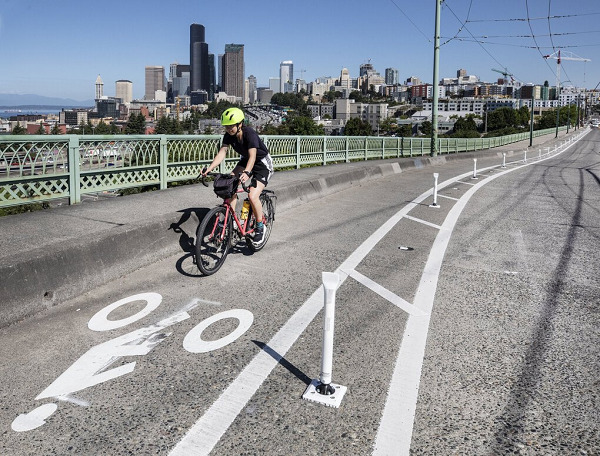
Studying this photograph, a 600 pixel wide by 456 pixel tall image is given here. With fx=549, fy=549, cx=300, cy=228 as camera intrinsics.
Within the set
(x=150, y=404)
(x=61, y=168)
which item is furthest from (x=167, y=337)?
(x=61, y=168)

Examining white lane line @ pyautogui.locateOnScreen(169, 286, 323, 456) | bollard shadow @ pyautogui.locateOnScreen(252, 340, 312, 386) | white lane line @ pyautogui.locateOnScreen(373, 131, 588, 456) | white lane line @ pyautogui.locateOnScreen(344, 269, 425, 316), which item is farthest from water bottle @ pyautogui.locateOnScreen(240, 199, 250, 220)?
bollard shadow @ pyautogui.locateOnScreen(252, 340, 312, 386)

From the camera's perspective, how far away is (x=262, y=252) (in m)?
7.60

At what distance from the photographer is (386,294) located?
18.7 ft

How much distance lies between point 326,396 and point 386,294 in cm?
236

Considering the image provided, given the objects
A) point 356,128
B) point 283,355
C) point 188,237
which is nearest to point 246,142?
point 188,237

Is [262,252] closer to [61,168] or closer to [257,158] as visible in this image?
[257,158]

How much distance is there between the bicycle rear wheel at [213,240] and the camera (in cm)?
617

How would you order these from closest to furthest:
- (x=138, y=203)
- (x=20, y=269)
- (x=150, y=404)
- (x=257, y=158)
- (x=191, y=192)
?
(x=150, y=404)
(x=20, y=269)
(x=257, y=158)
(x=138, y=203)
(x=191, y=192)

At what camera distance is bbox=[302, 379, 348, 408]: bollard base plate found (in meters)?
3.43

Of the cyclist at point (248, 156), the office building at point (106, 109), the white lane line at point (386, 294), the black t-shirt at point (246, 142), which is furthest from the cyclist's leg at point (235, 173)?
the office building at point (106, 109)

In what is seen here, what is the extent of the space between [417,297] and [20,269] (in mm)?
3812

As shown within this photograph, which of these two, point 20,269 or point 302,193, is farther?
point 302,193

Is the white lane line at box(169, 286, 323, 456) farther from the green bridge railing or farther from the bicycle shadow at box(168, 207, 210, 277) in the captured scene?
the green bridge railing

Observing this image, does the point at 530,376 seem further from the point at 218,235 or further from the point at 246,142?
the point at 246,142
